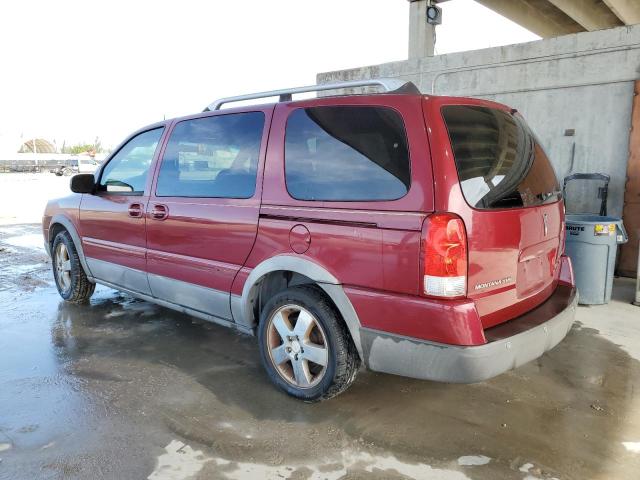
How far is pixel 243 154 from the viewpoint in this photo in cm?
335

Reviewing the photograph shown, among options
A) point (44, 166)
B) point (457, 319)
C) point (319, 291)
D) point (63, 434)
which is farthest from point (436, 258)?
point (44, 166)

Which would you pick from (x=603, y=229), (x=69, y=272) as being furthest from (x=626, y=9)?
(x=69, y=272)

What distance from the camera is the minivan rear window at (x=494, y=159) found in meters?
2.49

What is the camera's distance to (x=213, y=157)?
3.62 metres

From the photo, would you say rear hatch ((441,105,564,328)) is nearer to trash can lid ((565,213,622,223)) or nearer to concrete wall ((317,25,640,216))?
trash can lid ((565,213,622,223))

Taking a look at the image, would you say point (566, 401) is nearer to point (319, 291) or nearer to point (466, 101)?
point (319, 291)

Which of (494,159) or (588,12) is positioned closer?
(494,159)

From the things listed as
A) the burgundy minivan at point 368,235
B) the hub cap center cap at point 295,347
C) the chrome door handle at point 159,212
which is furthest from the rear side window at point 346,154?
the chrome door handle at point 159,212

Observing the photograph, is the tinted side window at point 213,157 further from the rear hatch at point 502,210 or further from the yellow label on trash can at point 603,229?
the yellow label on trash can at point 603,229

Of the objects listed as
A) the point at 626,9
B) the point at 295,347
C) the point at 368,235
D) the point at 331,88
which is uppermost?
the point at 626,9

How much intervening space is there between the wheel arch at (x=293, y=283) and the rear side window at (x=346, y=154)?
1.37 ft

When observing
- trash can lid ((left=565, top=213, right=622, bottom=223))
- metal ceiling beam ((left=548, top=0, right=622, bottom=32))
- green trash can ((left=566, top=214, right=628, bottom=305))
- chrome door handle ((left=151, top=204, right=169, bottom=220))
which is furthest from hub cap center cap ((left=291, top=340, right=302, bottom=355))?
metal ceiling beam ((left=548, top=0, right=622, bottom=32))

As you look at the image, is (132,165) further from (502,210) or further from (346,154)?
(502,210)

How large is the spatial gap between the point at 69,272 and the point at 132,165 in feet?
5.66
